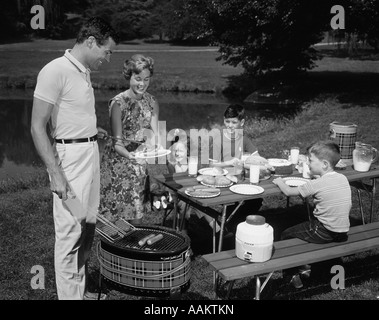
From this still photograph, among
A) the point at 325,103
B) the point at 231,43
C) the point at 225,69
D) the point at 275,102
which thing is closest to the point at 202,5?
the point at 231,43

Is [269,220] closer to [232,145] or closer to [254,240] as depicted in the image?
[232,145]

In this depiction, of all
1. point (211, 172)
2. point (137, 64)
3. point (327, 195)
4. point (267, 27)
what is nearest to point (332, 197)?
point (327, 195)

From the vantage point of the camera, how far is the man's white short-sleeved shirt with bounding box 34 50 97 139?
3.54m

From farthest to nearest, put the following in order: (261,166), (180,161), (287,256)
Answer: (180,161)
(261,166)
(287,256)

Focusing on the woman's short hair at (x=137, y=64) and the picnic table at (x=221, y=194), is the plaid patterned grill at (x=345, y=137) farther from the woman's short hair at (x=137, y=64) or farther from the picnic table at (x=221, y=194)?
the woman's short hair at (x=137, y=64)

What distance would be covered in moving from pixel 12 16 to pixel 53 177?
4840cm

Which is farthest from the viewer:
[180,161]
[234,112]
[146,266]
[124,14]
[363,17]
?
[124,14]

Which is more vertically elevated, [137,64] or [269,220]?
[137,64]

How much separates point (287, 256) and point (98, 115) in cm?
1509

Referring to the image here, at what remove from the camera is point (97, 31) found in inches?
146

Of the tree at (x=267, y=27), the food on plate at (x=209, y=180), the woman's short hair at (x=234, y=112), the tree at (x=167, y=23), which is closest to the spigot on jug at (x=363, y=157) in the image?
the woman's short hair at (x=234, y=112)

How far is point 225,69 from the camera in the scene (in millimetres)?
31297

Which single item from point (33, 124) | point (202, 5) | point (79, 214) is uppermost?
point (202, 5)

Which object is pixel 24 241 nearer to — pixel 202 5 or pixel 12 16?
pixel 202 5
